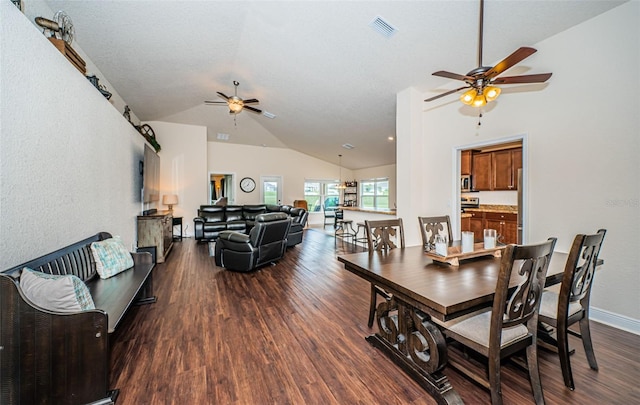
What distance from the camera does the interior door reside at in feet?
31.8

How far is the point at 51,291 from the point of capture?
4.55 feet

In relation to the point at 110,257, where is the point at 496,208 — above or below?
above

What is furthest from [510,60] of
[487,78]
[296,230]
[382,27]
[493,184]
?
[296,230]

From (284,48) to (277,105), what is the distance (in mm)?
2300

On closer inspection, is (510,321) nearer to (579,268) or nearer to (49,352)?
(579,268)

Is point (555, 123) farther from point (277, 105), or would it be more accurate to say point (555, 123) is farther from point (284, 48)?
point (277, 105)

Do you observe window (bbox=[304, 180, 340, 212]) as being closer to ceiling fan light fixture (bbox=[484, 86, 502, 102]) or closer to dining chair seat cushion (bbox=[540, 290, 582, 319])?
ceiling fan light fixture (bbox=[484, 86, 502, 102])

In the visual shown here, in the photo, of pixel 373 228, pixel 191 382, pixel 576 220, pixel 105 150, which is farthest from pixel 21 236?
pixel 576 220

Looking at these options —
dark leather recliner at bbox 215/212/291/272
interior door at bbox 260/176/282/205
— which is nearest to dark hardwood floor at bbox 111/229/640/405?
dark leather recliner at bbox 215/212/291/272

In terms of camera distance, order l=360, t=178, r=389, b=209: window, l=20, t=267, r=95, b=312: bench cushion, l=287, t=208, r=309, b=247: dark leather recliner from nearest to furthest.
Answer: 1. l=20, t=267, r=95, b=312: bench cushion
2. l=287, t=208, r=309, b=247: dark leather recliner
3. l=360, t=178, r=389, b=209: window

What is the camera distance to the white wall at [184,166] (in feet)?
24.1

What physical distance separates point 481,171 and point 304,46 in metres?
4.54

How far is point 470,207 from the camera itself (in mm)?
5695

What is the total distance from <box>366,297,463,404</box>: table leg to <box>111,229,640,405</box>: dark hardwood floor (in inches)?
3.2
